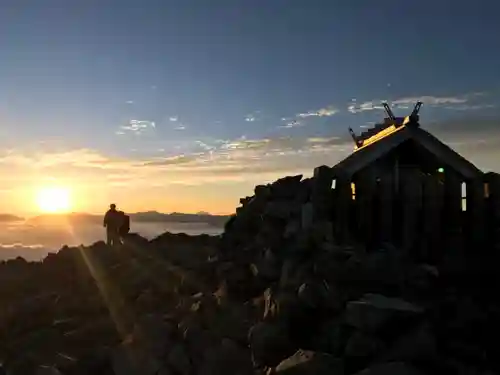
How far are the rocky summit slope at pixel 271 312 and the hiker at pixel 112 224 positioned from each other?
505 centimetres

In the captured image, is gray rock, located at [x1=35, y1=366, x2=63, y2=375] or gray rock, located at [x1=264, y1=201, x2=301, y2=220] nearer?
gray rock, located at [x1=35, y1=366, x2=63, y2=375]

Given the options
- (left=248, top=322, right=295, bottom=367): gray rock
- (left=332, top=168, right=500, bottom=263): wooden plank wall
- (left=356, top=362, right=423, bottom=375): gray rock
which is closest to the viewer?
(left=356, top=362, right=423, bottom=375): gray rock

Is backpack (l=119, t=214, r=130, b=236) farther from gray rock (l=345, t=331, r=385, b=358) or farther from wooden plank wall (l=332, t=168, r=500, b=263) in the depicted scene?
gray rock (l=345, t=331, r=385, b=358)

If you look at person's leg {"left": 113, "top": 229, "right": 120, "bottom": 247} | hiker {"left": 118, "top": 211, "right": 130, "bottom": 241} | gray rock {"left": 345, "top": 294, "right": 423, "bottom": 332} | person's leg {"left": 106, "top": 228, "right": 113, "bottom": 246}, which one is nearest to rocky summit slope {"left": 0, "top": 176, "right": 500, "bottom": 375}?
gray rock {"left": 345, "top": 294, "right": 423, "bottom": 332}

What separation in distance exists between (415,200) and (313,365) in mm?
6446

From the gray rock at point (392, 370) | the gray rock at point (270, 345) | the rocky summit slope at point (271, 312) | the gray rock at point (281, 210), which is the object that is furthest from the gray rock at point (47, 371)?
the gray rock at point (392, 370)

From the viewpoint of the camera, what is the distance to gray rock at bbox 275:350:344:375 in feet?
33.5

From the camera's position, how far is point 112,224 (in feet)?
90.8

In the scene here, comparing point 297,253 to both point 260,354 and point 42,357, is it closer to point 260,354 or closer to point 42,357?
point 260,354

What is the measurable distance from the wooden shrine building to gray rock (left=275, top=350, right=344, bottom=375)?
5.27 metres

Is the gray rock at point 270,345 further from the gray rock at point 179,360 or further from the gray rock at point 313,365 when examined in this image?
the gray rock at point 179,360

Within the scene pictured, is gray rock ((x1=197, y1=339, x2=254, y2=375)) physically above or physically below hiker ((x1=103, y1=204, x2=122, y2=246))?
below

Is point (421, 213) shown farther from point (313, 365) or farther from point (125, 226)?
point (125, 226)

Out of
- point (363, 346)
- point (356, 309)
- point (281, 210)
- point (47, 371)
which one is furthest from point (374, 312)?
point (47, 371)
